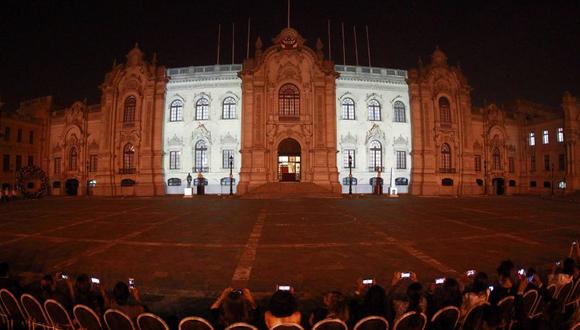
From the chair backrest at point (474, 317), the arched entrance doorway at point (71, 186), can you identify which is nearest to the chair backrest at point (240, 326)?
the chair backrest at point (474, 317)

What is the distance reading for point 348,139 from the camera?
1640 inches

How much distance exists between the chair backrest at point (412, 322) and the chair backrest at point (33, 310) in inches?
203

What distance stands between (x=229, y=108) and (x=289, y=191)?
13.6 m

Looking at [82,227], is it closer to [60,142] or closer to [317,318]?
[317,318]

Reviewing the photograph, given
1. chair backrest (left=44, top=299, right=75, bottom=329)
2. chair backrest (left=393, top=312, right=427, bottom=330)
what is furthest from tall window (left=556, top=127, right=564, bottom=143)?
chair backrest (left=44, top=299, right=75, bottom=329)

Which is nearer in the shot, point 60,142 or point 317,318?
point 317,318

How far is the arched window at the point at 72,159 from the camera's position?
46056mm

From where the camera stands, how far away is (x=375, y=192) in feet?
134

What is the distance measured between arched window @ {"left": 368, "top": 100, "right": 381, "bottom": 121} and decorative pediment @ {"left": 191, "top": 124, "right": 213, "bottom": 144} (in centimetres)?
2058

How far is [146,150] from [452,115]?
39.7 meters

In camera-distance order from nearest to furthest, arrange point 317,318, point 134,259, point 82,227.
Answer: point 317,318, point 134,259, point 82,227

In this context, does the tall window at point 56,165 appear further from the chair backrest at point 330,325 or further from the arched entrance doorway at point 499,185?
the arched entrance doorway at point 499,185

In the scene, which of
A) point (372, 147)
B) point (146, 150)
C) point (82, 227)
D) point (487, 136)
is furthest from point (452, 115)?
point (82, 227)

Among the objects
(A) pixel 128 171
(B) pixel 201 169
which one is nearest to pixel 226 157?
(B) pixel 201 169
